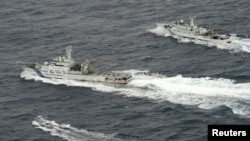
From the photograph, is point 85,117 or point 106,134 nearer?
point 106,134

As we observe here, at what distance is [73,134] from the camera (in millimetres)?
177875

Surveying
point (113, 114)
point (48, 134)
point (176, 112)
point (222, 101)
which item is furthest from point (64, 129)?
point (222, 101)

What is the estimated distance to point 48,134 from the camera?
179250 mm

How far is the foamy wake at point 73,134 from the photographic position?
17512 cm

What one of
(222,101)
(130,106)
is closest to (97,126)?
(130,106)

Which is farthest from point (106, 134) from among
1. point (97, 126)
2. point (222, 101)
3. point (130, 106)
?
point (222, 101)

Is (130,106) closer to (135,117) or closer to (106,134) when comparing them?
(135,117)

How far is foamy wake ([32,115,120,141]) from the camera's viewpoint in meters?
175

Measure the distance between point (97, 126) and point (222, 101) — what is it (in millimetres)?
40819

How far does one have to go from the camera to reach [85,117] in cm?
19050

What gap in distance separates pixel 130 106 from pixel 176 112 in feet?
52.6

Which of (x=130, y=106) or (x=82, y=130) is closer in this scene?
(x=82, y=130)

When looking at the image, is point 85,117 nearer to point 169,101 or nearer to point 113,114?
point 113,114

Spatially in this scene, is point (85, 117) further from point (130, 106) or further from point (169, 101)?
point (169, 101)
